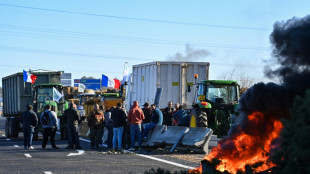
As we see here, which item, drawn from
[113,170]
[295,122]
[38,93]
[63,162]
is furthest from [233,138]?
[38,93]

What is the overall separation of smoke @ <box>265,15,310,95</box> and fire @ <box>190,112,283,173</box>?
70cm

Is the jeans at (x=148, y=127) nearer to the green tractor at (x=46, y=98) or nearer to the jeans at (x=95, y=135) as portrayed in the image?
the jeans at (x=95, y=135)

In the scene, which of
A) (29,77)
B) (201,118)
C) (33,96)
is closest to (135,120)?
(201,118)

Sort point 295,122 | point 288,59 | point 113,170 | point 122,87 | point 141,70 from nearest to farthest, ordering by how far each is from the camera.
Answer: point 295,122 → point 288,59 → point 113,170 → point 141,70 → point 122,87

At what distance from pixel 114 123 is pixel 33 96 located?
396 inches

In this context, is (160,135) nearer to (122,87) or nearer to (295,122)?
(122,87)

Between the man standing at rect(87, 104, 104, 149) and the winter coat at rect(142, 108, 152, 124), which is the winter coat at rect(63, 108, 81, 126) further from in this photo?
the winter coat at rect(142, 108, 152, 124)

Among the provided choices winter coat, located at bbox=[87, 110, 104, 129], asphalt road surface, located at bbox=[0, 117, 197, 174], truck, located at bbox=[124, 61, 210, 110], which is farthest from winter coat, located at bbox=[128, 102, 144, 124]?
truck, located at bbox=[124, 61, 210, 110]

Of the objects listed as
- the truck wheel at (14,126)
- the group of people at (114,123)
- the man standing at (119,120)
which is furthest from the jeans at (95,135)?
the truck wheel at (14,126)

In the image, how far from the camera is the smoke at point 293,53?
30.1 ft

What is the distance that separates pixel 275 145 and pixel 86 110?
32.9 meters

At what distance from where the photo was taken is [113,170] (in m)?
15.1

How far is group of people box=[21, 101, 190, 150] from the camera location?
21.9m

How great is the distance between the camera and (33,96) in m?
31.0
